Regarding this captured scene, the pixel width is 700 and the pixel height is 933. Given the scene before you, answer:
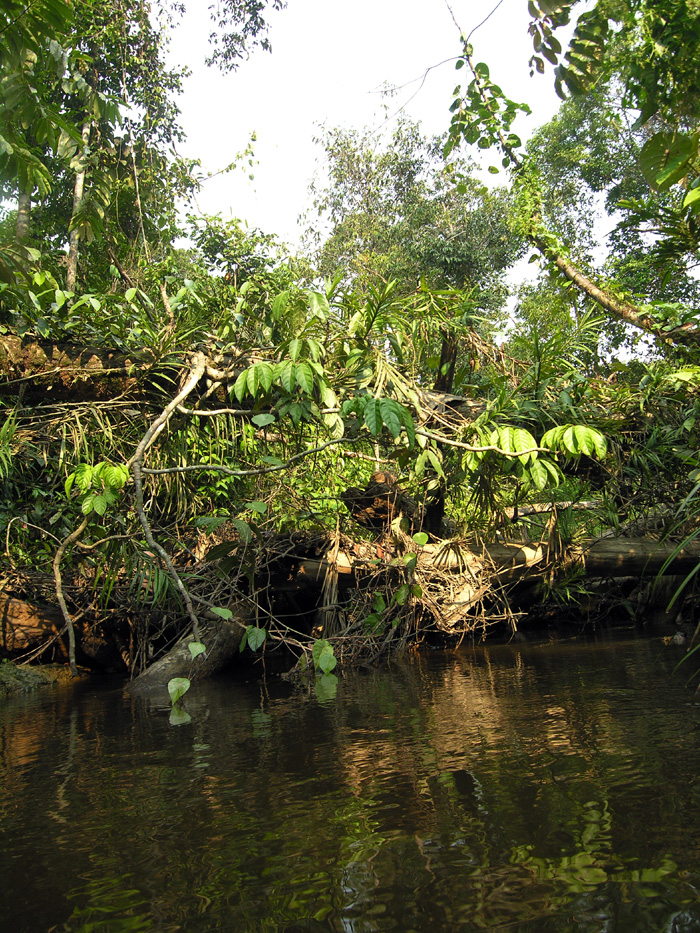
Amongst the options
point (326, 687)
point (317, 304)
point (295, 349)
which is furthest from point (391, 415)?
point (326, 687)

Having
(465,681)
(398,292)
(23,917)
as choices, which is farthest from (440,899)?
(398,292)

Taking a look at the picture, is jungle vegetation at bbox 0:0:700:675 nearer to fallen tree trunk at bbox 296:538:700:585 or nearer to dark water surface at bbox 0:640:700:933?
fallen tree trunk at bbox 296:538:700:585

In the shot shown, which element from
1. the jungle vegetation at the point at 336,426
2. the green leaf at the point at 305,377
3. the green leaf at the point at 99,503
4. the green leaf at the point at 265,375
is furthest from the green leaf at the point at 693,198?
the green leaf at the point at 99,503

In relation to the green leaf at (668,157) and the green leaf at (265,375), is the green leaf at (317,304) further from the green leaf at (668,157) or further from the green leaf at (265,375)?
the green leaf at (668,157)

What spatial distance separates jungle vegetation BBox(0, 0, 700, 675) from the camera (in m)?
3.30

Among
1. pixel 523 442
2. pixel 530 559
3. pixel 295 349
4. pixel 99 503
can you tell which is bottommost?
pixel 530 559

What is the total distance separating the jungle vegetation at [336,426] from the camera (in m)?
3.30

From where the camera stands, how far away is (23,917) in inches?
46.0

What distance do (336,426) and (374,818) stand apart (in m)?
2.22

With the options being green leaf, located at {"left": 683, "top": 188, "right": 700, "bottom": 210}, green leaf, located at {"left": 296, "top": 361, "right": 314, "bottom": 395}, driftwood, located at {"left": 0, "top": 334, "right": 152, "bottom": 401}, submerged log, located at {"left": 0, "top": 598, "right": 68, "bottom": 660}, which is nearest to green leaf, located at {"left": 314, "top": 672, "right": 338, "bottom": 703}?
green leaf, located at {"left": 296, "top": 361, "right": 314, "bottom": 395}

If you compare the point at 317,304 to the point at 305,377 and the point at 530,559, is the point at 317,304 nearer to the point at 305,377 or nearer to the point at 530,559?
the point at 305,377

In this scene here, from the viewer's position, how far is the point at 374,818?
4.90 ft

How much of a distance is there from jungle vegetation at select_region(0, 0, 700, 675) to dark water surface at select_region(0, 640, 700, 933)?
54 centimetres

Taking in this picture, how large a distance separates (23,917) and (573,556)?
4669 mm
